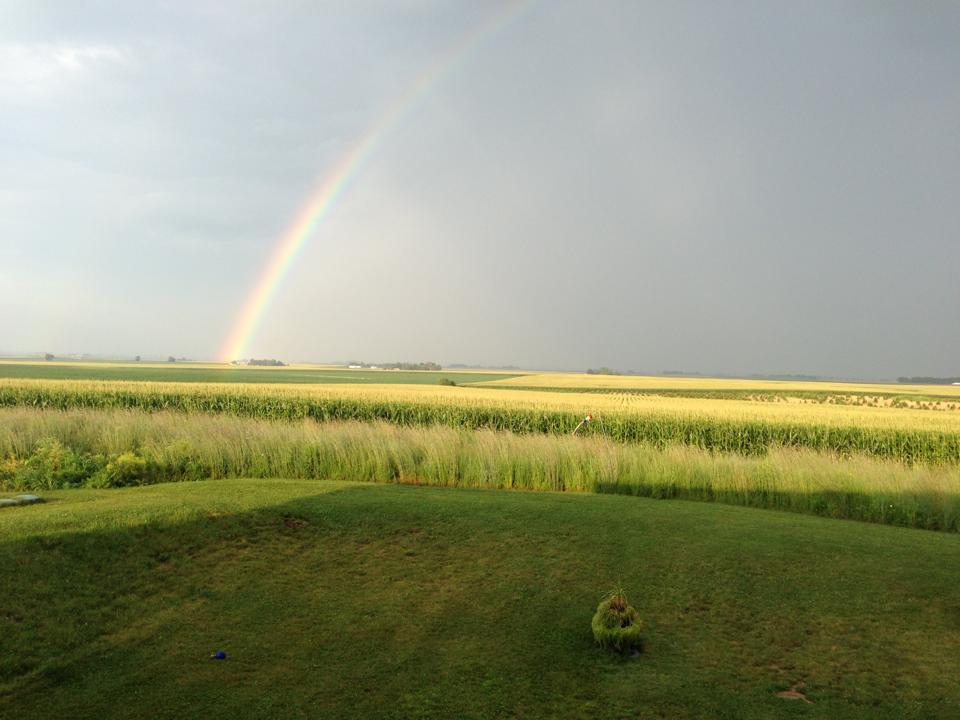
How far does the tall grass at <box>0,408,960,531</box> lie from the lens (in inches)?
500

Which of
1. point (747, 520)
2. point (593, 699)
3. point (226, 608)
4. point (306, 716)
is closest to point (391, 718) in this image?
point (306, 716)

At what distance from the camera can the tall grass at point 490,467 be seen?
12.7m

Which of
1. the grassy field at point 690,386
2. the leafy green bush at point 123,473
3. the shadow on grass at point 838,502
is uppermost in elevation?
the leafy green bush at point 123,473

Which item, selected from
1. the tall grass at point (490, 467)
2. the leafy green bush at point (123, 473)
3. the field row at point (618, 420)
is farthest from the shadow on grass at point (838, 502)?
the leafy green bush at point (123, 473)

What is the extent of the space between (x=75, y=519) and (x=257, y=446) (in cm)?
702

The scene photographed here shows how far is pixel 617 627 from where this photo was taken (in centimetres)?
595

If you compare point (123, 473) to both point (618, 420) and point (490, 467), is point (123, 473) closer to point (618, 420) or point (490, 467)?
point (490, 467)

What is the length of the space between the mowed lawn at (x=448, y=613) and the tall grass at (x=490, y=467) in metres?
2.93

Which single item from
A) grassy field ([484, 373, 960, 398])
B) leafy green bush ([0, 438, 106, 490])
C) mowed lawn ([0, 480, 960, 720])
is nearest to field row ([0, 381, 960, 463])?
leafy green bush ([0, 438, 106, 490])

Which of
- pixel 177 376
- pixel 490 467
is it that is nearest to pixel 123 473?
pixel 490 467

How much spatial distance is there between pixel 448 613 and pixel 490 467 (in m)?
7.67

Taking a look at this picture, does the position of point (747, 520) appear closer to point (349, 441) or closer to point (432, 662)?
point (432, 662)

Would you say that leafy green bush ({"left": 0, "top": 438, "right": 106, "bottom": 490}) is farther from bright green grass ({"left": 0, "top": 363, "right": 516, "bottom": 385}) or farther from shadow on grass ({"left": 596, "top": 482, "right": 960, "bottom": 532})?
bright green grass ({"left": 0, "top": 363, "right": 516, "bottom": 385})

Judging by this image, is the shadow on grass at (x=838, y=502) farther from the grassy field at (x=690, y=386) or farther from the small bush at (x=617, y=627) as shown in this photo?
the grassy field at (x=690, y=386)
